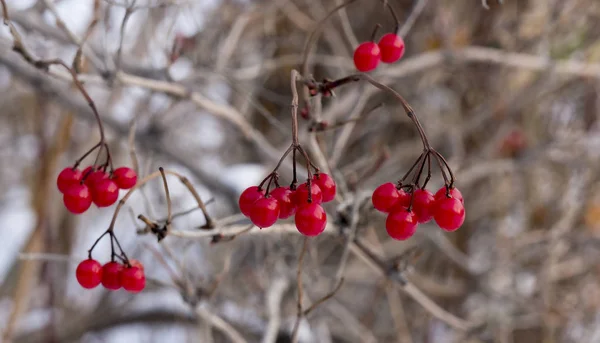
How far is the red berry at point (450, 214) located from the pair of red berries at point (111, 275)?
0.53m

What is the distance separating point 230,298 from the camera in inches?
83.4

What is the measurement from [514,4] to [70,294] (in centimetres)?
344

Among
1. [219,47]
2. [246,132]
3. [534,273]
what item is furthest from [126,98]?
[534,273]

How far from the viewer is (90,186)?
927 mm

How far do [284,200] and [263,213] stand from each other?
0.23 feet

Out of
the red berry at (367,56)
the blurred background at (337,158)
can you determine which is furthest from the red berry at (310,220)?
the blurred background at (337,158)

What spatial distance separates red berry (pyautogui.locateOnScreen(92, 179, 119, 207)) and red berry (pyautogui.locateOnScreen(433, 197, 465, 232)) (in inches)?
22.2

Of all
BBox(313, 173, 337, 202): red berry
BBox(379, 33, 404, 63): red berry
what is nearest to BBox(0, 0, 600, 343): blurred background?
BBox(379, 33, 404, 63): red berry

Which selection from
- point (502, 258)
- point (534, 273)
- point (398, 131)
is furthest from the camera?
point (398, 131)

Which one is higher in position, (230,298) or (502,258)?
(502,258)

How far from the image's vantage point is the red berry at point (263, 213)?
0.70 m

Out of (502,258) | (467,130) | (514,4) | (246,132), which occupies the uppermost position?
(514,4)

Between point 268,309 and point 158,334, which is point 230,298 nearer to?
point 268,309

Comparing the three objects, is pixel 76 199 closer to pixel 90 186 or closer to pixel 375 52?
pixel 90 186
